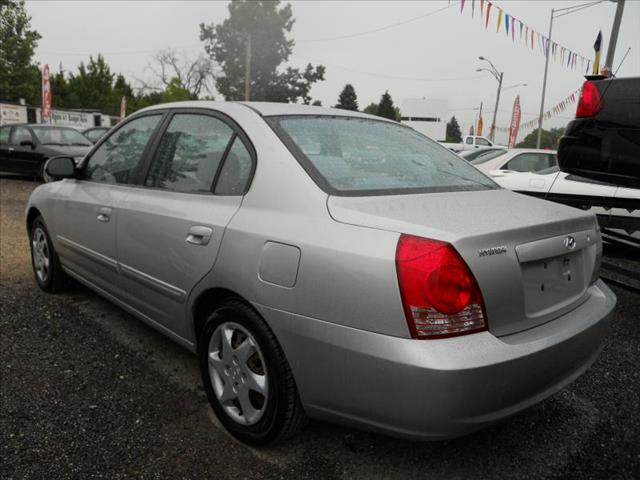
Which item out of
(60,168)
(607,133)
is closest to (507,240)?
(607,133)

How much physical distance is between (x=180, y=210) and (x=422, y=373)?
151 centimetres

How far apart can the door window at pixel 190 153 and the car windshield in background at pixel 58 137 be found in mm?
10336

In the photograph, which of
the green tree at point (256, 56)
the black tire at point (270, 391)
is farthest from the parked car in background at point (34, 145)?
the green tree at point (256, 56)

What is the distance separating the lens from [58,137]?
12445 millimetres

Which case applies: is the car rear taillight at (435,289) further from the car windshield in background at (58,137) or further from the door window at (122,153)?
the car windshield in background at (58,137)

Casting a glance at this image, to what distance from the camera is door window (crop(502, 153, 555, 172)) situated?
8.62m

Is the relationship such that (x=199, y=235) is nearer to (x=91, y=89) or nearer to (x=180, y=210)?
(x=180, y=210)

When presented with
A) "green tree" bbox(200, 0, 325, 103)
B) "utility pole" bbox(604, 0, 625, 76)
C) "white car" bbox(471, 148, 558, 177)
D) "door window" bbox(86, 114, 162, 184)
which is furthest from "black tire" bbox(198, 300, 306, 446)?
"green tree" bbox(200, 0, 325, 103)

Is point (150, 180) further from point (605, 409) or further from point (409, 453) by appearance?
point (605, 409)

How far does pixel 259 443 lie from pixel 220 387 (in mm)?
336

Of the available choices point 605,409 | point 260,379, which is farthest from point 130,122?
point 605,409

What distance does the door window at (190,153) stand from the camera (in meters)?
2.62

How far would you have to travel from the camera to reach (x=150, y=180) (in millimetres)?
3016

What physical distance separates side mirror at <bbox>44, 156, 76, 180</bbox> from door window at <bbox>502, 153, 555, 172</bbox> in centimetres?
690
